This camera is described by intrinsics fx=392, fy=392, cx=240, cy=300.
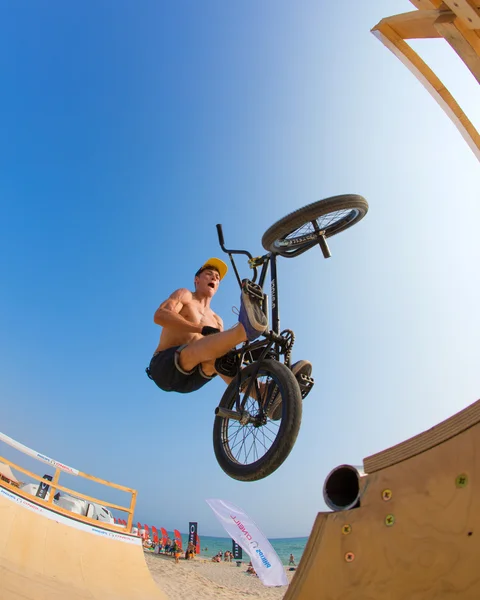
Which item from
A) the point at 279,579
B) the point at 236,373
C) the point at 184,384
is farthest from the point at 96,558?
the point at 279,579

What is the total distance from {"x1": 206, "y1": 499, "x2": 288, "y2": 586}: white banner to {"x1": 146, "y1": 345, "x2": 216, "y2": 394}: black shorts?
916 centimetres

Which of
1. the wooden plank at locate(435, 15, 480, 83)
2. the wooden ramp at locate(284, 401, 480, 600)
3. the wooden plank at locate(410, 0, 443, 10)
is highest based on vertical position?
the wooden plank at locate(410, 0, 443, 10)

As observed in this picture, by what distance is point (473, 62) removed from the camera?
2.46m

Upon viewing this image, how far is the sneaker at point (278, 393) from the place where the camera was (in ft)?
12.1

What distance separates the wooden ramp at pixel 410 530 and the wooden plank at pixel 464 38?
7.62 ft

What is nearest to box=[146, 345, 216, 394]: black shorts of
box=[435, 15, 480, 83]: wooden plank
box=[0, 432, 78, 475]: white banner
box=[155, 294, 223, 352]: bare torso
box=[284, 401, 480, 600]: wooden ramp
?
box=[155, 294, 223, 352]: bare torso

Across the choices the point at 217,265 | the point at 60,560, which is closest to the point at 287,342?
the point at 217,265

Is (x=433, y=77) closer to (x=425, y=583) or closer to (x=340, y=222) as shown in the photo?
(x=340, y=222)

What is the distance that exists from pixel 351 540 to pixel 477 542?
1.34 ft

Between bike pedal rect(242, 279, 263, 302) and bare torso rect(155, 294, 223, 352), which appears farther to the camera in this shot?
bare torso rect(155, 294, 223, 352)

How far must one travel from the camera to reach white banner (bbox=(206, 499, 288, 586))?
11086mm

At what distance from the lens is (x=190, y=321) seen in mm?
4652

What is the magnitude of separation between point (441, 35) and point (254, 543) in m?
12.5

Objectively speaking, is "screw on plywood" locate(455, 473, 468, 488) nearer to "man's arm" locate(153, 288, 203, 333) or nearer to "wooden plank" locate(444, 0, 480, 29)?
"wooden plank" locate(444, 0, 480, 29)
